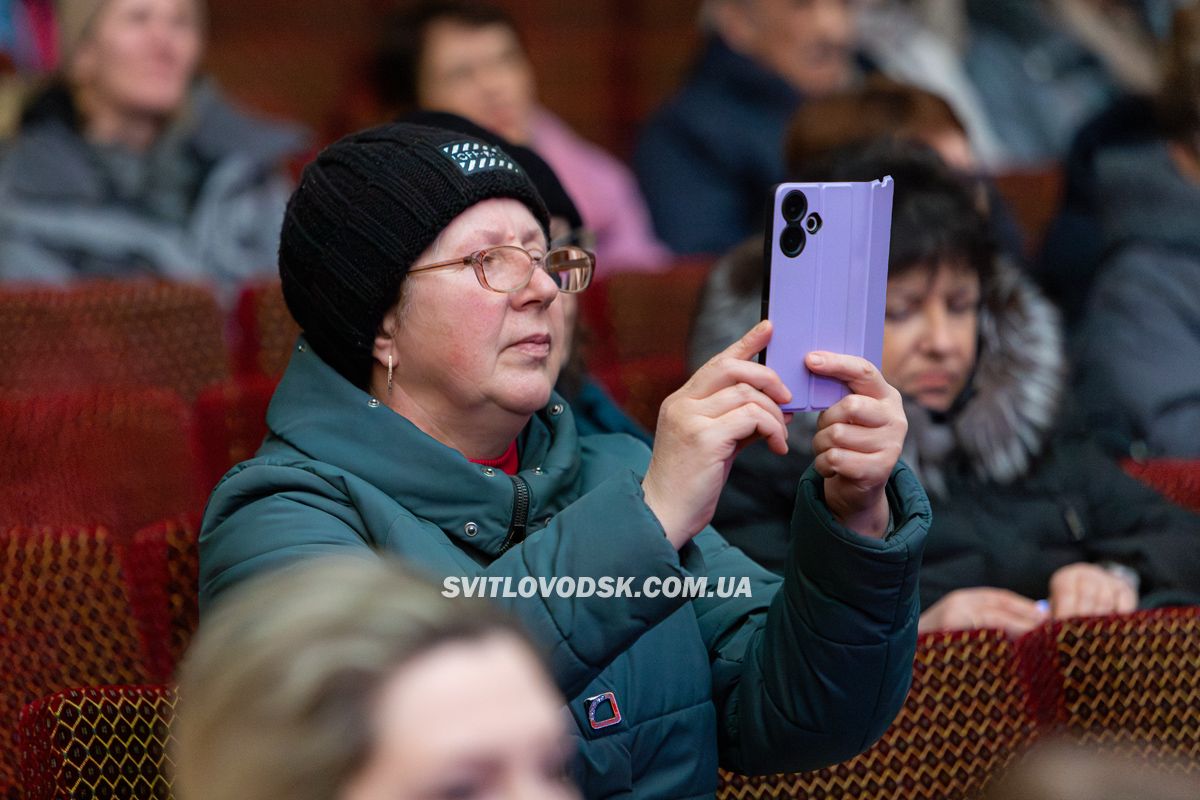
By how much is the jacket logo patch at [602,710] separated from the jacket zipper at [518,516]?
0.19m

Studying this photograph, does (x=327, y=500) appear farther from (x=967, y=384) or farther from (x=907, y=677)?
(x=967, y=384)

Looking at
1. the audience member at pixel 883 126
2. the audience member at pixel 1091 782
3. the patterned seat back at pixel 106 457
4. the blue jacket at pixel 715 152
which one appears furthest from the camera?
the blue jacket at pixel 715 152

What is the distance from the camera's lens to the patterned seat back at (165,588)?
181 cm

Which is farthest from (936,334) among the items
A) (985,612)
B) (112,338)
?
(112,338)

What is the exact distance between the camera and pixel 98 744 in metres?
1.47

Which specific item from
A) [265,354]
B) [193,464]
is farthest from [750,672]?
[265,354]

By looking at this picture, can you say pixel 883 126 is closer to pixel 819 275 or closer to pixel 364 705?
pixel 819 275

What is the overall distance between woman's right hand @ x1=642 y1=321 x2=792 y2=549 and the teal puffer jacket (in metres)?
0.03

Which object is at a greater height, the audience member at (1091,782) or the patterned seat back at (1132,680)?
the audience member at (1091,782)

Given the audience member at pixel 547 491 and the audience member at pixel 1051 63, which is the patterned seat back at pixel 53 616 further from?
the audience member at pixel 1051 63

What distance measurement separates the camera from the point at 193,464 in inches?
90.7

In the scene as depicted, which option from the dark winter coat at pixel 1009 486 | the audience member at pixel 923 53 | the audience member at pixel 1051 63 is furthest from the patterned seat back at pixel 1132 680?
the audience member at pixel 1051 63

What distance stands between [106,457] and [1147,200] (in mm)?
2230

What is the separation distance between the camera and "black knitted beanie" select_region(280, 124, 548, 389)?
1625mm
